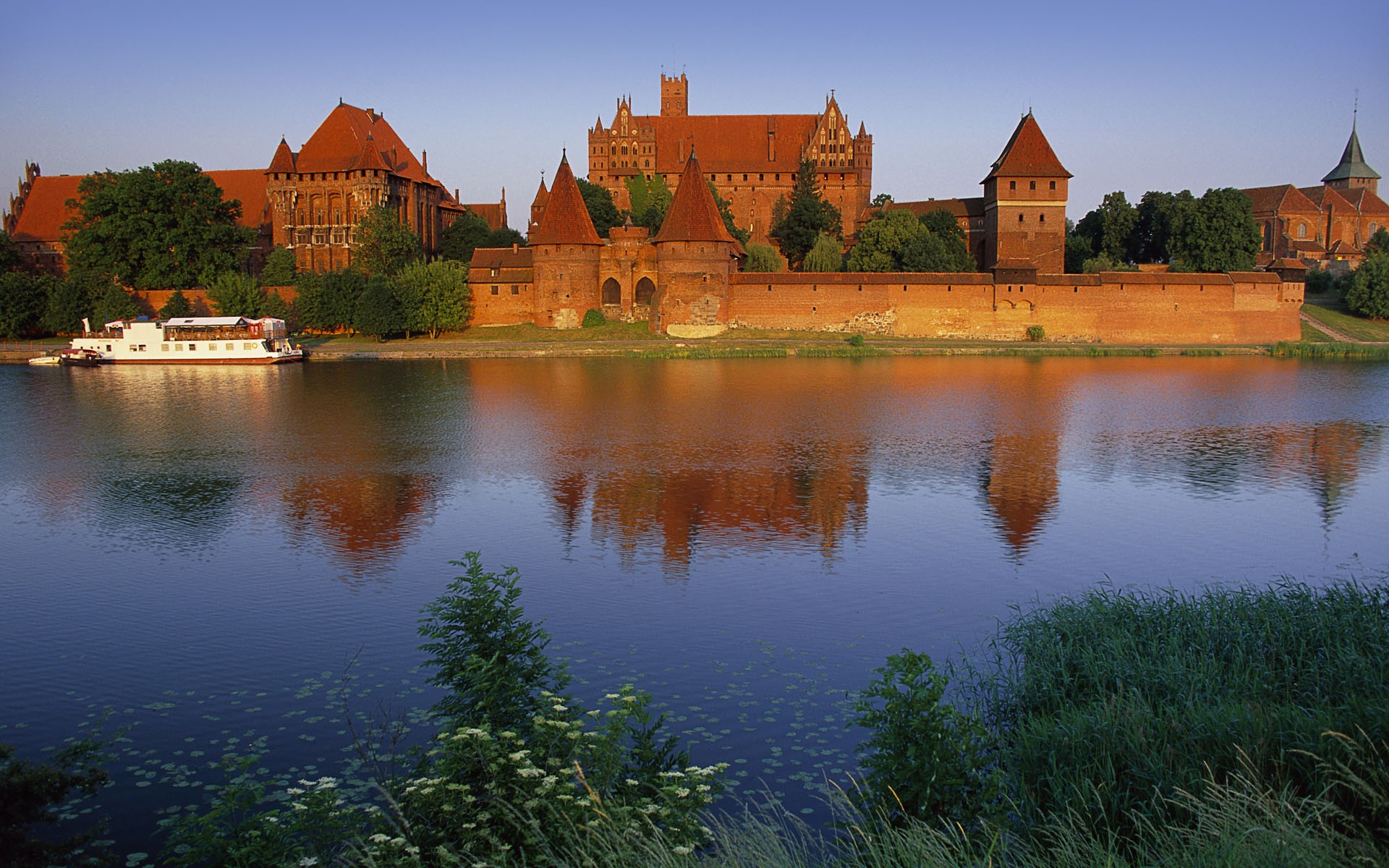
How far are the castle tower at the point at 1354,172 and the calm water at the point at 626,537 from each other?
5333cm

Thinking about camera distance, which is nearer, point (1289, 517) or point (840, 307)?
point (1289, 517)

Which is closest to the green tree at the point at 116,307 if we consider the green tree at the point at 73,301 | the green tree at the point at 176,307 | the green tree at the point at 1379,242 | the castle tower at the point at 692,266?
the green tree at the point at 73,301

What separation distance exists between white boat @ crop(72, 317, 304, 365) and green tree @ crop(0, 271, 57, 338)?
13.7ft

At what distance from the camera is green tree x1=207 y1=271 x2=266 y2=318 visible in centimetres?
3688

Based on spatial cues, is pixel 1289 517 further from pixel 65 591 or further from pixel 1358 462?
pixel 65 591

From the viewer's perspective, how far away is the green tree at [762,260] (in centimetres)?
4278

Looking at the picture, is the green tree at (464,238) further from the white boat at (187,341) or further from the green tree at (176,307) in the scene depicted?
the white boat at (187,341)

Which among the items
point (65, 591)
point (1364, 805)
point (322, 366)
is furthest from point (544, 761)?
point (322, 366)

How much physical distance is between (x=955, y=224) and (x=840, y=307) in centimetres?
975

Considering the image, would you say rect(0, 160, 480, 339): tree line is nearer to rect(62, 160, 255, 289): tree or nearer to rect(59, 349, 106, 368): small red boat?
rect(62, 160, 255, 289): tree

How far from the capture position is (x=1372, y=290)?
38156 mm

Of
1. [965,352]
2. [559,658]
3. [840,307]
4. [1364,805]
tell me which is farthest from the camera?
[840,307]

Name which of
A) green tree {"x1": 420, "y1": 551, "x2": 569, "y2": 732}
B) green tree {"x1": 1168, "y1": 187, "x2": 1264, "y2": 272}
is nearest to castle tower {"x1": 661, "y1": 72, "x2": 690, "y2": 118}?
green tree {"x1": 1168, "y1": 187, "x2": 1264, "y2": 272}

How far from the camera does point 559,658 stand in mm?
6766
